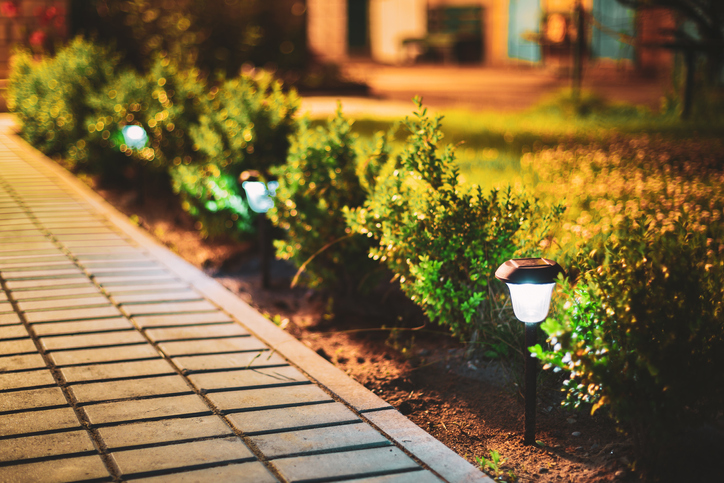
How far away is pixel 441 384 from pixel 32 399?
6.61ft

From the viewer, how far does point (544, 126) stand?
37.0 ft

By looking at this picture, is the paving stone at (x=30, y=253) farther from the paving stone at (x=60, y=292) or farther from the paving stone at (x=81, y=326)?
the paving stone at (x=81, y=326)

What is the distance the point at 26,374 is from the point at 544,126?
9.30 m

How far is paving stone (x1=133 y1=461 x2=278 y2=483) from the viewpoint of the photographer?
2.66 m

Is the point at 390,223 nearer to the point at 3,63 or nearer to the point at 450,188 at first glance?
the point at 450,188

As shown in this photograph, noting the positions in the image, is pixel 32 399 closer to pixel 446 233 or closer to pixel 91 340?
pixel 91 340

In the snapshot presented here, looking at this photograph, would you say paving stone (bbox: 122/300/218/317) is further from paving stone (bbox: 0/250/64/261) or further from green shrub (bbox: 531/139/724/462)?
green shrub (bbox: 531/139/724/462)

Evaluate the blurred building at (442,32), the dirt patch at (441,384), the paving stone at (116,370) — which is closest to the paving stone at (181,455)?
the paving stone at (116,370)

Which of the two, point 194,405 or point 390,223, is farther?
point 390,223

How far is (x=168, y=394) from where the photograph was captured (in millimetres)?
3408

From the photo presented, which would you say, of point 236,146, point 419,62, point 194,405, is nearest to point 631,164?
point 236,146

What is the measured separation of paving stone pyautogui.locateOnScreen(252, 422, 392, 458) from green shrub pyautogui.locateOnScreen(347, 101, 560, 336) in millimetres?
909

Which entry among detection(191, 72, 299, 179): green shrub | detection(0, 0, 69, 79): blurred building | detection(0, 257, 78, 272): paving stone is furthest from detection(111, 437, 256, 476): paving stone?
detection(0, 0, 69, 79): blurred building

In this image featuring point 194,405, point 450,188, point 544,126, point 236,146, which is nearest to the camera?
point 194,405
